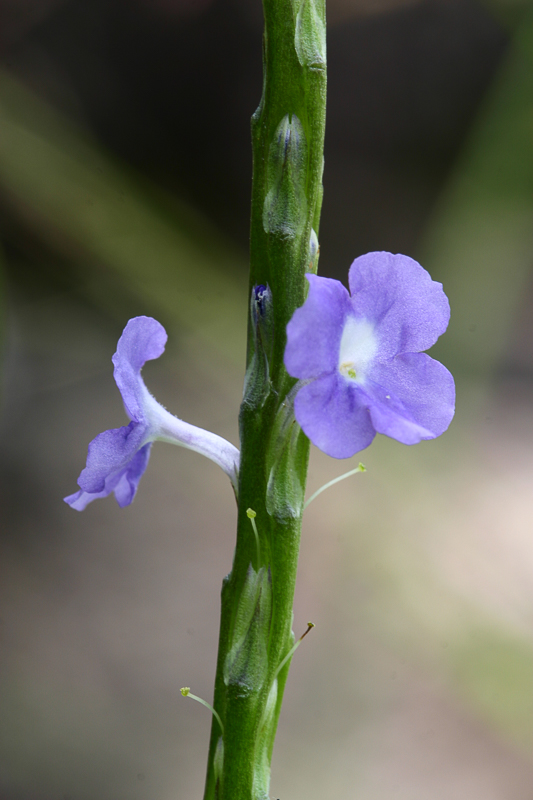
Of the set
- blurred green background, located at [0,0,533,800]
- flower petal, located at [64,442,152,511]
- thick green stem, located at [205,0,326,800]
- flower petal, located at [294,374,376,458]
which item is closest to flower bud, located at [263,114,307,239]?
thick green stem, located at [205,0,326,800]

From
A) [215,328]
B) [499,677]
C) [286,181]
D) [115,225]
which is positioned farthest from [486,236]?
[286,181]

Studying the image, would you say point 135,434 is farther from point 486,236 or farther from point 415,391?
point 486,236

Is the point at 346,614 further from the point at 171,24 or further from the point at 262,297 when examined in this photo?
the point at 171,24

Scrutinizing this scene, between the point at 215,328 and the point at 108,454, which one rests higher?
the point at 215,328

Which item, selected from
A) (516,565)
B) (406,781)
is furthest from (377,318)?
(516,565)

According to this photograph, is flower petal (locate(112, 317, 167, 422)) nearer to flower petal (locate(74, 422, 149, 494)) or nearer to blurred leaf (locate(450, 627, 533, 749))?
flower petal (locate(74, 422, 149, 494))
